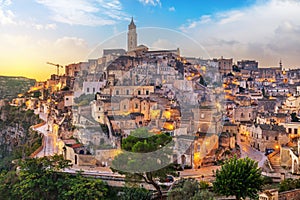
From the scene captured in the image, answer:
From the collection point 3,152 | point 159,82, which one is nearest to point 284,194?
point 159,82

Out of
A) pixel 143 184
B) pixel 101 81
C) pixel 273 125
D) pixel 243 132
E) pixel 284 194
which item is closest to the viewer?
pixel 284 194

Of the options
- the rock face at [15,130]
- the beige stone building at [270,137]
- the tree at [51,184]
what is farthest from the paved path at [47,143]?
the beige stone building at [270,137]

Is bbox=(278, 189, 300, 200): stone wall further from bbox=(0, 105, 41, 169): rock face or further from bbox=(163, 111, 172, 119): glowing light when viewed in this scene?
bbox=(0, 105, 41, 169): rock face

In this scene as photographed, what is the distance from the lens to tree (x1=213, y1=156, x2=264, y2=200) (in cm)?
1392

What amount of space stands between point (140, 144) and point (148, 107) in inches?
447

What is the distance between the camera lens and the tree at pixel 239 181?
13922 millimetres

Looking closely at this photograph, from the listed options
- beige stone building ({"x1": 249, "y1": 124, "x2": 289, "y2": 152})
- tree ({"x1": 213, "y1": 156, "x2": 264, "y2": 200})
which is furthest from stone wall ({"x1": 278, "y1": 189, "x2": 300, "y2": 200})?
beige stone building ({"x1": 249, "y1": 124, "x2": 289, "y2": 152})

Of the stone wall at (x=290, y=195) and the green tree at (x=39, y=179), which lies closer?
the stone wall at (x=290, y=195)

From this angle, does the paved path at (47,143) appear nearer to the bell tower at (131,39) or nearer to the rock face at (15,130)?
the rock face at (15,130)

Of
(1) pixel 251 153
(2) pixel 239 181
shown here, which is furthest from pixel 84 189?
(1) pixel 251 153

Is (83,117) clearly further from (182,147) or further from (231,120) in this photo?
(231,120)

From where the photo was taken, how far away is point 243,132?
27.3 meters

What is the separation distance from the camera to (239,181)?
551 inches

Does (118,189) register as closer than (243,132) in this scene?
Yes
